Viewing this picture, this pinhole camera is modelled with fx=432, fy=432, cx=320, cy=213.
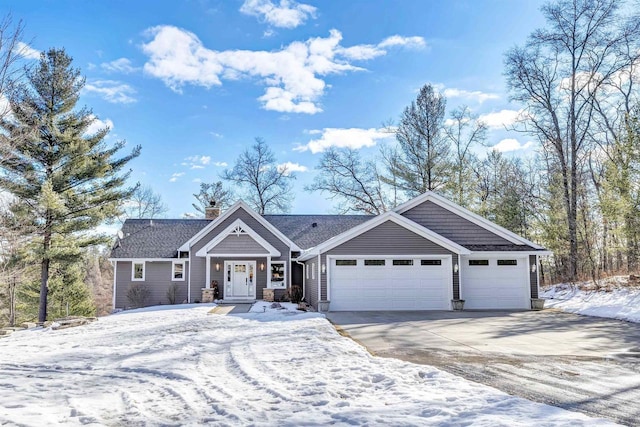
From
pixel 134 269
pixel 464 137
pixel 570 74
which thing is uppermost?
pixel 570 74

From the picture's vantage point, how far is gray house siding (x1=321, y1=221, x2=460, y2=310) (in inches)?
629

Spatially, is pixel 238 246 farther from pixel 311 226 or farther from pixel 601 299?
pixel 601 299

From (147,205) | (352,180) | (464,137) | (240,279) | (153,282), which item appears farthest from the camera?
(147,205)

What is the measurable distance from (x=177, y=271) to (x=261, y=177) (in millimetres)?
14027

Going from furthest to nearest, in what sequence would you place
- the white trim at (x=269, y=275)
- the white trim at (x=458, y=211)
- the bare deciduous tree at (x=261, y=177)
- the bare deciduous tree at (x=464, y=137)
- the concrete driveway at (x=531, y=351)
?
the bare deciduous tree at (x=261, y=177), the bare deciduous tree at (x=464, y=137), the white trim at (x=269, y=275), the white trim at (x=458, y=211), the concrete driveway at (x=531, y=351)

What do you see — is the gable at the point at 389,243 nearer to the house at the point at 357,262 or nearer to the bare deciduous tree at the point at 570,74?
the house at the point at 357,262

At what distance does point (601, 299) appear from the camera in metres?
15.6

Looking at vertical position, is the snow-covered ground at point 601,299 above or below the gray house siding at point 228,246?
below

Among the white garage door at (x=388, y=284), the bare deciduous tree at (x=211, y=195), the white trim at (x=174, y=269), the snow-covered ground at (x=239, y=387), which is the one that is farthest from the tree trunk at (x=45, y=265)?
the bare deciduous tree at (x=211, y=195)

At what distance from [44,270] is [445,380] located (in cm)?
1913

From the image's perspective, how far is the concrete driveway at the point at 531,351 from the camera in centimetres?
491

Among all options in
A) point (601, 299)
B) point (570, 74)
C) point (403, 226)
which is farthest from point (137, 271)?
point (570, 74)

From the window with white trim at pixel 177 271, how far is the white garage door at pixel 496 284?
496 inches

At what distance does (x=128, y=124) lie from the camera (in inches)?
875
